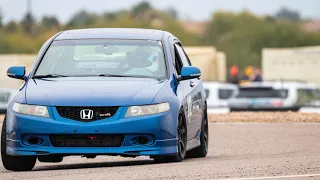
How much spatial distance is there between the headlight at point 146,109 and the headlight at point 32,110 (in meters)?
0.80

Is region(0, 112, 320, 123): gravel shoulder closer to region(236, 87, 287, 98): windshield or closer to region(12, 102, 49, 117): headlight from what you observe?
region(12, 102, 49, 117): headlight

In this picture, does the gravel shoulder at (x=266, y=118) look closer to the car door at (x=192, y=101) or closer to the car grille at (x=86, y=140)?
the car door at (x=192, y=101)

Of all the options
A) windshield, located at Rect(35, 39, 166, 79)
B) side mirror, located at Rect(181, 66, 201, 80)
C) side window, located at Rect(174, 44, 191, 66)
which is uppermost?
windshield, located at Rect(35, 39, 166, 79)

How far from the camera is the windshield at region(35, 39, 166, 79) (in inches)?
531

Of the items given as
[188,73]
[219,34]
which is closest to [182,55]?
[188,73]

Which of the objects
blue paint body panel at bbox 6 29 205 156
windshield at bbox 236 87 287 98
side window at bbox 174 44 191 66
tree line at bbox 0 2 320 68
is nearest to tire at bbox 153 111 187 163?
blue paint body panel at bbox 6 29 205 156

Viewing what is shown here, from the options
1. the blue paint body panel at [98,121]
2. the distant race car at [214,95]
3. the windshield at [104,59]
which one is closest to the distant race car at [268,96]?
the distant race car at [214,95]

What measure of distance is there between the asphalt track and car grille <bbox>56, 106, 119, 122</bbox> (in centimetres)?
49

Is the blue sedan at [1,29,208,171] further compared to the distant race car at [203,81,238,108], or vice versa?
the distant race car at [203,81,238,108]

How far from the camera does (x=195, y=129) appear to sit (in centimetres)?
1430

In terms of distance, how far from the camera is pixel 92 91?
41.2 feet

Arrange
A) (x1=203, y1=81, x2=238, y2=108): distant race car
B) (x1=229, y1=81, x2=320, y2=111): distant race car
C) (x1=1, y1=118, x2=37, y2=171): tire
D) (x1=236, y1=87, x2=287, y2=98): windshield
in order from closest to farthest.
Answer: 1. (x1=1, y1=118, x2=37, y2=171): tire
2. (x1=229, y1=81, x2=320, y2=111): distant race car
3. (x1=236, y1=87, x2=287, y2=98): windshield
4. (x1=203, y1=81, x2=238, y2=108): distant race car

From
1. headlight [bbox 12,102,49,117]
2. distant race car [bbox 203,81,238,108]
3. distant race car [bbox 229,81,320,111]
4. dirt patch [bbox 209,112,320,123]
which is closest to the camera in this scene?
headlight [bbox 12,102,49,117]

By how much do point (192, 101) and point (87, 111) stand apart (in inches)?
81.2
